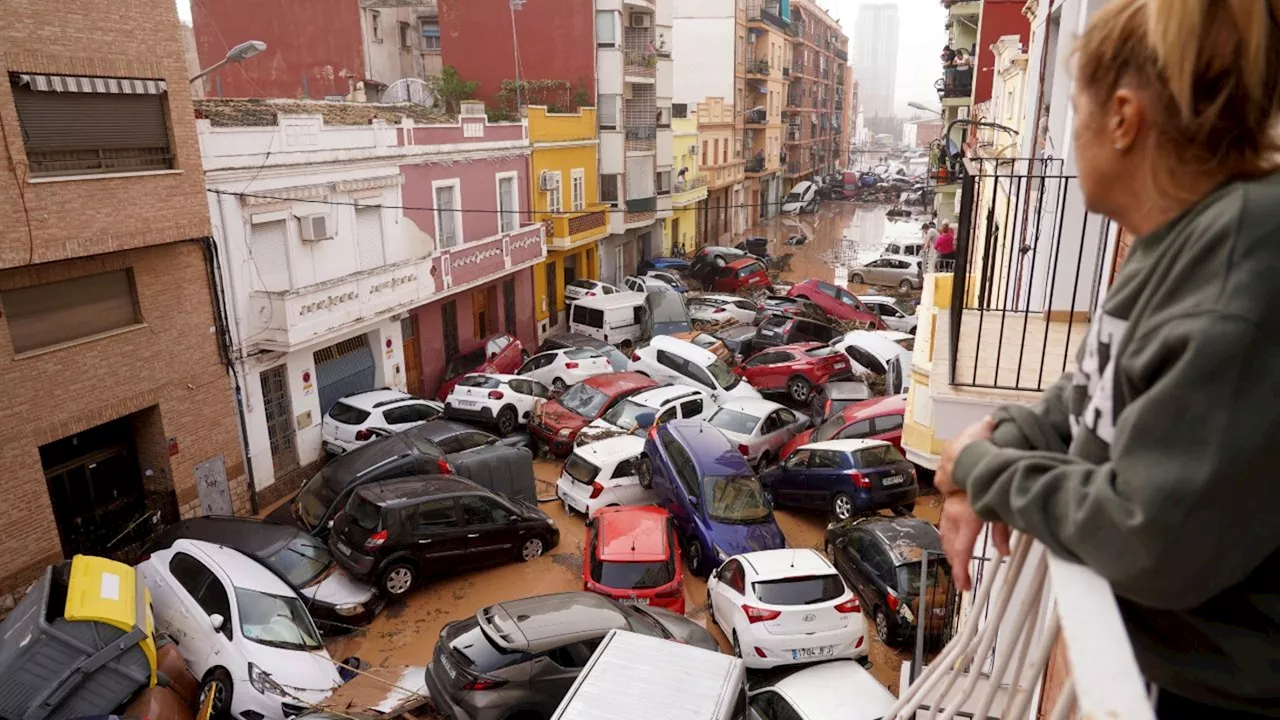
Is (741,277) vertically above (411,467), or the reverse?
(411,467)

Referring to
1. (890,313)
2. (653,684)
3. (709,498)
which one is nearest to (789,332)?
(890,313)

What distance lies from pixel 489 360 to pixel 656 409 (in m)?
6.39

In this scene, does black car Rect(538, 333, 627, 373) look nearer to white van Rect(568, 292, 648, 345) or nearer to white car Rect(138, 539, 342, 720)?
white van Rect(568, 292, 648, 345)

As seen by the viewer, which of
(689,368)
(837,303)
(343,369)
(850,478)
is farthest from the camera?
(837,303)

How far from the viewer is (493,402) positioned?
705 inches

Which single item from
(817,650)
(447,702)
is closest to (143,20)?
(447,702)

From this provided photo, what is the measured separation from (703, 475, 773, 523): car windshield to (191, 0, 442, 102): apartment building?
63.3ft

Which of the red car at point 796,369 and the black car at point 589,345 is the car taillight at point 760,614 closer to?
the red car at point 796,369

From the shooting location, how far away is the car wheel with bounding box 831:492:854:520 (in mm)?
13680

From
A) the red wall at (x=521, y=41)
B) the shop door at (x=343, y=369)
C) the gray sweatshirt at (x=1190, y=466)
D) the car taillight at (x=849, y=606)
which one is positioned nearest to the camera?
the gray sweatshirt at (x=1190, y=466)

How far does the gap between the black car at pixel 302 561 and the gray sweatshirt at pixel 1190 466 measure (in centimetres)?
1090

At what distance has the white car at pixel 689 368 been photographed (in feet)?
62.6

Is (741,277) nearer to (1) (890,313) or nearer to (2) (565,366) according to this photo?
(1) (890,313)

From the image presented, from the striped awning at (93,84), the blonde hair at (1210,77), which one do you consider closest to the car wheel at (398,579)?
the striped awning at (93,84)
